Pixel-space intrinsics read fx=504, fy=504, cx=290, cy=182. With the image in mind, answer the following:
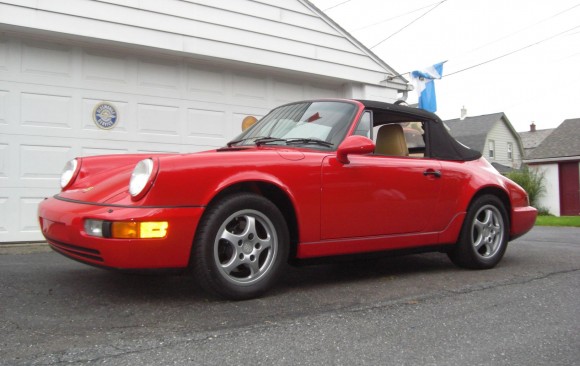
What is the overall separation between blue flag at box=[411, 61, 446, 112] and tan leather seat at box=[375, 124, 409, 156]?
210 inches

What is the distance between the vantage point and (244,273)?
3090 mm

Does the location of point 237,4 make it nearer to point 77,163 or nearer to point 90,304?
point 77,163

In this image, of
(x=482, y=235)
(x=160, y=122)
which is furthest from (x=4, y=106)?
(x=482, y=235)

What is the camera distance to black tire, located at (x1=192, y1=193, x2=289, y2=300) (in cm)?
286

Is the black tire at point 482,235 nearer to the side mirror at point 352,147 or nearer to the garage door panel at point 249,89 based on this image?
the side mirror at point 352,147

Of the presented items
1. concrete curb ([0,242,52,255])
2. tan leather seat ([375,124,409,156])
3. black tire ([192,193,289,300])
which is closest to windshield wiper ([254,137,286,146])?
black tire ([192,193,289,300])

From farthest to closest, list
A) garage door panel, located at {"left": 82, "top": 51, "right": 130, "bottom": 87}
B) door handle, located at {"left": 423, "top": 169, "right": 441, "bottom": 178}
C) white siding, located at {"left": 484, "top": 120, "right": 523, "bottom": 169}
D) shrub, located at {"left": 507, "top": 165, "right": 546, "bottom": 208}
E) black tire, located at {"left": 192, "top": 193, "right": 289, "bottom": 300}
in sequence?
white siding, located at {"left": 484, "top": 120, "right": 523, "bottom": 169}, shrub, located at {"left": 507, "top": 165, "right": 546, "bottom": 208}, garage door panel, located at {"left": 82, "top": 51, "right": 130, "bottom": 87}, door handle, located at {"left": 423, "top": 169, "right": 441, "bottom": 178}, black tire, located at {"left": 192, "top": 193, "right": 289, "bottom": 300}

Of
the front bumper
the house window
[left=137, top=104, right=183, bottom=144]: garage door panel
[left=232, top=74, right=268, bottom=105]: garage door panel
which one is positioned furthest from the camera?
the house window

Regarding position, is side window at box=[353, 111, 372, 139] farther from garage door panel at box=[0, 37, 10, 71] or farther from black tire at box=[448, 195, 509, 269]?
garage door panel at box=[0, 37, 10, 71]

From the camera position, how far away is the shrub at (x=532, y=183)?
24297mm

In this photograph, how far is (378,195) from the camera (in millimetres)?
3594

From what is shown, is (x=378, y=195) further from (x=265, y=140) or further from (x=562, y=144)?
(x=562, y=144)

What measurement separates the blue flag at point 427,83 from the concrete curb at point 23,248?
22.2 ft

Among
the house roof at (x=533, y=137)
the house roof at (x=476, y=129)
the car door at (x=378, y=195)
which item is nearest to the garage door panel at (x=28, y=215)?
the car door at (x=378, y=195)
